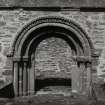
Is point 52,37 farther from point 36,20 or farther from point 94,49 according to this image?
point 94,49

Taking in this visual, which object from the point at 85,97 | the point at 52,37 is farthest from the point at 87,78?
the point at 52,37

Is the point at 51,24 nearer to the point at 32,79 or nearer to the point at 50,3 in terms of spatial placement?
the point at 50,3

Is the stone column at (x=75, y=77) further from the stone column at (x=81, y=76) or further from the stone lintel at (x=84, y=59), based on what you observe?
the stone lintel at (x=84, y=59)

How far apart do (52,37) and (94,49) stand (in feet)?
5.13

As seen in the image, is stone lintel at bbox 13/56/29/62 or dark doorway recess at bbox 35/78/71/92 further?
dark doorway recess at bbox 35/78/71/92

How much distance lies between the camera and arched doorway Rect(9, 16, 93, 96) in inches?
332

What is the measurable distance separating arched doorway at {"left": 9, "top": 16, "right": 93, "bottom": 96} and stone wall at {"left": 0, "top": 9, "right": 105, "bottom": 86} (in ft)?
0.58

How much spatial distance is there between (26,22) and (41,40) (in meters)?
0.89

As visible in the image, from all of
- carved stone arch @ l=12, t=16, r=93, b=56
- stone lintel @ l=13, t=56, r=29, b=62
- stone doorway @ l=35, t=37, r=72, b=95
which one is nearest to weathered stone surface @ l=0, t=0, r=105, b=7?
carved stone arch @ l=12, t=16, r=93, b=56

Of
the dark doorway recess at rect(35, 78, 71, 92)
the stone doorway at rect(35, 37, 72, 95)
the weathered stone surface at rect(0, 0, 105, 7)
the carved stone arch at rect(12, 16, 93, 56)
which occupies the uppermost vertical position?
the weathered stone surface at rect(0, 0, 105, 7)

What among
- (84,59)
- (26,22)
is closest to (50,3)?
(26,22)

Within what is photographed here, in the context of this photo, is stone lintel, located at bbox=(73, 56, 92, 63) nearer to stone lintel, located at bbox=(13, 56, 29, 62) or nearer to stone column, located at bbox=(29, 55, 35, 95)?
stone column, located at bbox=(29, 55, 35, 95)

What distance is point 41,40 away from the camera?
8.88m

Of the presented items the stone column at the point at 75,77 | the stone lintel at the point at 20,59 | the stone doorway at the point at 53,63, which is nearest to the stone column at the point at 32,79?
the stone doorway at the point at 53,63
